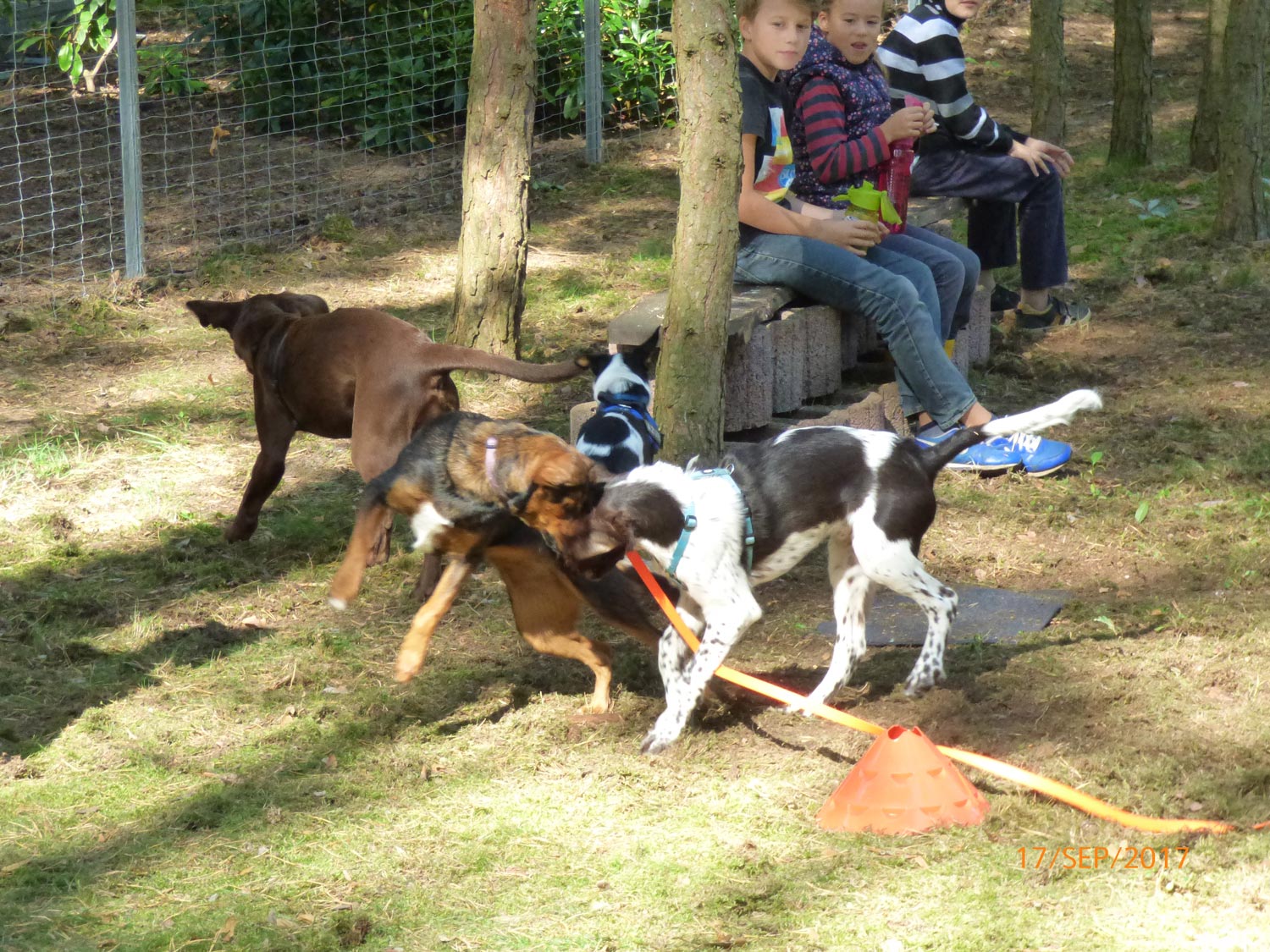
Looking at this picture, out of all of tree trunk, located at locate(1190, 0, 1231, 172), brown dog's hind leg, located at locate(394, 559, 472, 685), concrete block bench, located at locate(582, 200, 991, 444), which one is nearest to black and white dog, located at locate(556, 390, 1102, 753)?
brown dog's hind leg, located at locate(394, 559, 472, 685)

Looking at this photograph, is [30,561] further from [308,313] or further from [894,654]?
[894,654]

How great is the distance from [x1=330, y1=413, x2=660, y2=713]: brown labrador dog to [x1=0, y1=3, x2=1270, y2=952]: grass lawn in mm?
329

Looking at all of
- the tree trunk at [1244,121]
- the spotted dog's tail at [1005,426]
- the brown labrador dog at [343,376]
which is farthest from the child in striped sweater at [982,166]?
the spotted dog's tail at [1005,426]

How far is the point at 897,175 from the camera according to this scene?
7.02m

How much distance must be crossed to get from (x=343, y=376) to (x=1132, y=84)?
27.6ft

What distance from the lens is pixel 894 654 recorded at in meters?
5.06

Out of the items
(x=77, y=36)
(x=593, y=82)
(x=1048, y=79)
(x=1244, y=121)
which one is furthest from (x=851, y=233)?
(x=77, y=36)

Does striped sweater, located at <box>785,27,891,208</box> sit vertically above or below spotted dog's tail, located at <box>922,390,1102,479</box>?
above

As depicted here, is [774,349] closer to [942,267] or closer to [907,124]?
[942,267]

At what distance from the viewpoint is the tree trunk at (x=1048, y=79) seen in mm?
10977

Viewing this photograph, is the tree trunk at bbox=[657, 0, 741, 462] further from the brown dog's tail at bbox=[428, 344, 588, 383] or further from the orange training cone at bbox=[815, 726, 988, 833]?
the orange training cone at bbox=[815, 726, 988, 833]

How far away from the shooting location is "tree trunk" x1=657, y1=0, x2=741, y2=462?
5148 mm

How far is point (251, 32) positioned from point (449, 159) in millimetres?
1984

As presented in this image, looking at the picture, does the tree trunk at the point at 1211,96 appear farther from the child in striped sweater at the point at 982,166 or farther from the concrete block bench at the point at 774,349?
the concrete block bench at the point at 774,349
